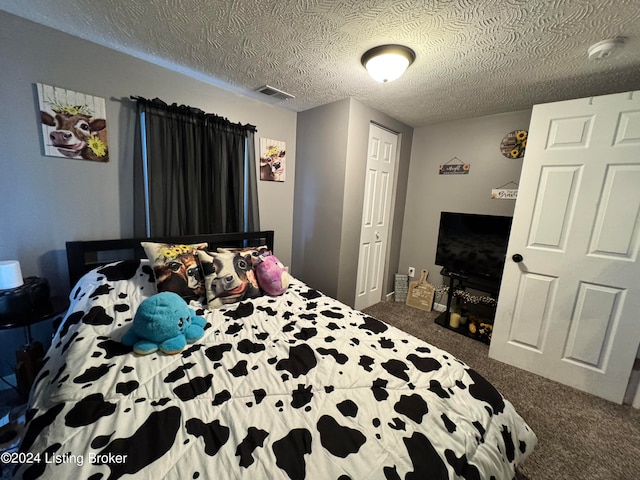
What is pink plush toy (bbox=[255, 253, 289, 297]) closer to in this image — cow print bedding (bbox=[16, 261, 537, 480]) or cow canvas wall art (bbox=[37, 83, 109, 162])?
cow print bedding (bbox=[16, 261, 537, 480])

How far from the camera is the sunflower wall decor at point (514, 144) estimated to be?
250cm

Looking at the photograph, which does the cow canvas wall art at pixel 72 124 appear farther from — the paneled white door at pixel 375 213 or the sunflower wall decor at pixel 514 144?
the sunflower wall decor at pixel 514 144

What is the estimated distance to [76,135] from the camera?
1.70 m

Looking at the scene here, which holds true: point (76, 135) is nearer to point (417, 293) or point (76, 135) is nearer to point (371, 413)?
point (371, 413)

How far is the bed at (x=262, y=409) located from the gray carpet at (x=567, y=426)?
0.63 metres

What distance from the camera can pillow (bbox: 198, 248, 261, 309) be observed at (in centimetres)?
174

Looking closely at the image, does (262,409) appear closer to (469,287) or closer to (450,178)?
(469,287)

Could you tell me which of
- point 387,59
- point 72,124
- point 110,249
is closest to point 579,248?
point 387,59

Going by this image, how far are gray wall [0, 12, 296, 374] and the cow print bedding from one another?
0.65 m

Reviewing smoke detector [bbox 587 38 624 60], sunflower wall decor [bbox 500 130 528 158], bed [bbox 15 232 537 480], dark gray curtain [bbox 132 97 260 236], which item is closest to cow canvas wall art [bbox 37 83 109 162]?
dark gray curtain [bbox 132 97 260 236]

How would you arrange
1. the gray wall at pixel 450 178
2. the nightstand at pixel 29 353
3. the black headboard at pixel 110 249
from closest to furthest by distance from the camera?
the nightstand at pixel 29 353
the black headboard at pixel 110 249
the gray wall at pixel 450 178

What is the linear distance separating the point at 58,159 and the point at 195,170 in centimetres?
84

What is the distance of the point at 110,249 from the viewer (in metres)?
1.84

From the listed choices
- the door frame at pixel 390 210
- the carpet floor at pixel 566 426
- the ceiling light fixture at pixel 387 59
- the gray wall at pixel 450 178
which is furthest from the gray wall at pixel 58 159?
the gray wall at pixel 450 178
